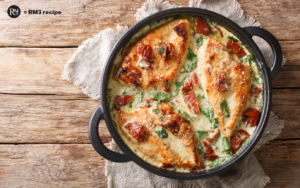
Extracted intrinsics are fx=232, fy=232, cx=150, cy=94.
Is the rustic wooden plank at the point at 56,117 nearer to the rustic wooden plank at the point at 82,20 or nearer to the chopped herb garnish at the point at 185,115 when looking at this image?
the rustic wooden plank at the point at 82,20

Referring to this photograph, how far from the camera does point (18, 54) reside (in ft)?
9.24

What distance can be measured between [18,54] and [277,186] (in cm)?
349

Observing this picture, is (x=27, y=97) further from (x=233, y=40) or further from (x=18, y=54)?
(x=233, y=40)

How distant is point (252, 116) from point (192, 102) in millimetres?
594

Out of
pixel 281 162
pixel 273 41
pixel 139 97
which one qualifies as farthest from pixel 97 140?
pixel 281 162

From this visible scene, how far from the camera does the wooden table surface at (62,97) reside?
274 cm

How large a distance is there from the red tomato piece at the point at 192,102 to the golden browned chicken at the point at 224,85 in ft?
0.43

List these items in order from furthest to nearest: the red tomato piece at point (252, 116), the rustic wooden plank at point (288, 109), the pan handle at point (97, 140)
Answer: the rustic wooden plank at point (288, 109), the red tomato piece at point (252, 116), the pan handle at point (97, 140)

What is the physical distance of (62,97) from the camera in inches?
109

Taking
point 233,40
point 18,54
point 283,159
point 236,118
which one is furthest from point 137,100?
point 283,159

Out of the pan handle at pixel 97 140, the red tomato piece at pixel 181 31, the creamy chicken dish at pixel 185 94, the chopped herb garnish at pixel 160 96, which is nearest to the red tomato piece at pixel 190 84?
the creamy chicken dish at pixel 185 94

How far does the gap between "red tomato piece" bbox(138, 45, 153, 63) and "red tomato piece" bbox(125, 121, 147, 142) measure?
24.5 inches

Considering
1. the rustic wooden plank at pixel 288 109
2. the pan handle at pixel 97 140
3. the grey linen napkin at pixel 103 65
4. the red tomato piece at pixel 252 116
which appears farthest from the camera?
the rustic wooden plank at pixel 288 109

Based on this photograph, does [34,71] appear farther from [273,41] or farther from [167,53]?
[273,41]
